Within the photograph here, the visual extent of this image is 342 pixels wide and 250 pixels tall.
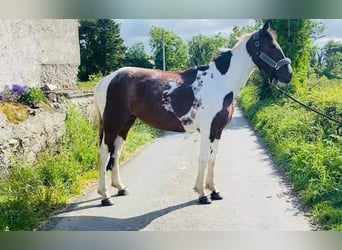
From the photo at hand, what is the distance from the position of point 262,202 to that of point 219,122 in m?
0.48

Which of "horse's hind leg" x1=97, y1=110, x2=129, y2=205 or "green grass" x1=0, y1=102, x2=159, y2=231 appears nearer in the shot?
"green grass" x1=0, y1=102, x2=159, y2=231

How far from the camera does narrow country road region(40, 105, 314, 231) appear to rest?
2.21 meters

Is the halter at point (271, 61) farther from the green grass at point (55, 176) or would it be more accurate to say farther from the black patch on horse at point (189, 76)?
the green grass at point (55, 176)

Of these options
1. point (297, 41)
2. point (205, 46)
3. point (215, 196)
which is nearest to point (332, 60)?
point (297, 41)

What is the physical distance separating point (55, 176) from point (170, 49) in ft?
3.07

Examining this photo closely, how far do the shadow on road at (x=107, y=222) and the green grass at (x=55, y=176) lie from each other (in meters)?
0.08

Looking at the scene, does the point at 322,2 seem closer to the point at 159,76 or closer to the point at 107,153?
the point at 159,76

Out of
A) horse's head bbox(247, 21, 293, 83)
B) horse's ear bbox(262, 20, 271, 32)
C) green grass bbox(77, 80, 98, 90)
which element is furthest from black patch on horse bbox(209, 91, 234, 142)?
green grass bbox(77, 80, 98, 90)

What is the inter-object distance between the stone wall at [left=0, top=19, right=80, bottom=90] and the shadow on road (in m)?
0.76

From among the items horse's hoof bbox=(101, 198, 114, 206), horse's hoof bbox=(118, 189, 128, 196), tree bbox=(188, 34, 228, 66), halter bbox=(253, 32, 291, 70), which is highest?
tree bbox=(188, 34, 228, 66)

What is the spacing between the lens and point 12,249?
2.29m

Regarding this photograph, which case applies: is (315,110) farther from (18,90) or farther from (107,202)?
(18,90)

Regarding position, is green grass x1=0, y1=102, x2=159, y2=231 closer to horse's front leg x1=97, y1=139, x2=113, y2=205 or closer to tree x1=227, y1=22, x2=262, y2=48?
horse's front leg x1=97, y1=139, x2=113, y2=205

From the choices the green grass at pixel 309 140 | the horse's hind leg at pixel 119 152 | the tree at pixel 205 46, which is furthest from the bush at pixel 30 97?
the green grass at pixel 309 140
